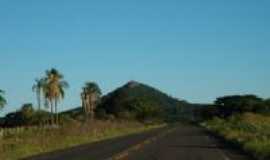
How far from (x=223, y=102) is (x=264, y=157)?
169182 millimetres

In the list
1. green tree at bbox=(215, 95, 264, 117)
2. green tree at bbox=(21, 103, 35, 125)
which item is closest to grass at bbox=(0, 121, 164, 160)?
green tree at bbox=(21, 103, 35, 125)

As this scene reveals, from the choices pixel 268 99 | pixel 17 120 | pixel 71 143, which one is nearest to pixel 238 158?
pixel 71 143

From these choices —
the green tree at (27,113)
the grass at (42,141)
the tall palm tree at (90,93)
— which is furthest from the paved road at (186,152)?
the tall palm tree at (90,93)

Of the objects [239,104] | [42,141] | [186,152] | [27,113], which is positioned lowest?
[186,152]

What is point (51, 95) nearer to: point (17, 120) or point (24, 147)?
point (17, 120)

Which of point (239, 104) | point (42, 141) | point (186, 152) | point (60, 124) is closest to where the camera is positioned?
point (186, 152)

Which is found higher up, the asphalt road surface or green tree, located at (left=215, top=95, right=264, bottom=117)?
green tree, located at (left=215, top=95, right=264, bottom=117)

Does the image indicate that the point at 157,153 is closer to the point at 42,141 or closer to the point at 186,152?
the point at 186,152

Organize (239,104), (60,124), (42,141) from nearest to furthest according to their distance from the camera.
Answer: (42,141)
(60,124)
(239,104)

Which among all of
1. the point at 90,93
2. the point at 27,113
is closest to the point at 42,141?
the point at 27,113

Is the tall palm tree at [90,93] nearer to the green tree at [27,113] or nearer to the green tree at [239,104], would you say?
the green tree at [27,113]

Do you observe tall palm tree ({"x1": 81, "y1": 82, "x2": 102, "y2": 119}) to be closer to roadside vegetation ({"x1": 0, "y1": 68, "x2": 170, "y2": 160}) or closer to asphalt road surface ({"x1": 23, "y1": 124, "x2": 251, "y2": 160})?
roadside vegetation ({"x1": 0, "y1": 68, "x2": 170, "y2": 160})

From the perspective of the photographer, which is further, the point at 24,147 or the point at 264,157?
the point at 24,147

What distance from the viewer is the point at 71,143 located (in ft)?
167
